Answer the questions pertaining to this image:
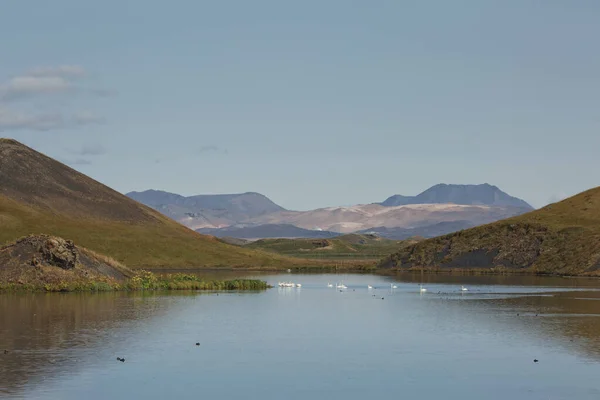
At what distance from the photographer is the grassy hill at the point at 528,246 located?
6373 inches

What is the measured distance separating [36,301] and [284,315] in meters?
20.4

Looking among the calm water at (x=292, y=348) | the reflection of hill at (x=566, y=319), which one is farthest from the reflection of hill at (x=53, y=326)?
the reflection of hill at (x=566, y=319)

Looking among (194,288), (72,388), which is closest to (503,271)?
(194,288)

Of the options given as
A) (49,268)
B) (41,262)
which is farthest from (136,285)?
(41,262)

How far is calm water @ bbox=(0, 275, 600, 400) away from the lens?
38312 mm

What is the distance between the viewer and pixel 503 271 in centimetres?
16912

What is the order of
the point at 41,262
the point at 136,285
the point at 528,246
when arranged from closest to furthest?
1. the point at 41,262
2. the point at 136,285
3. the point at 528,246

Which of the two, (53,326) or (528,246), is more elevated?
(528,246)

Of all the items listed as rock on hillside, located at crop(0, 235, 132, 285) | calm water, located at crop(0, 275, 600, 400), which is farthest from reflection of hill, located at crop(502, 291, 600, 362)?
rock on hillside, located at crop(0, 235, 132, 285)

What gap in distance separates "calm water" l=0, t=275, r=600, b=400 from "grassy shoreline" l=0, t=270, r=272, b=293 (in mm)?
4550

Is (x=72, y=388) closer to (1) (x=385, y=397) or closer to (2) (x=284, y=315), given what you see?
(1) (x=385, y=397)

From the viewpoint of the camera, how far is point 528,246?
175 metres

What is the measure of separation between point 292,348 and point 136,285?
4882cm

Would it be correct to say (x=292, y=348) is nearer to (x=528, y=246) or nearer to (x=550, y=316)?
(x=550, y=316)
